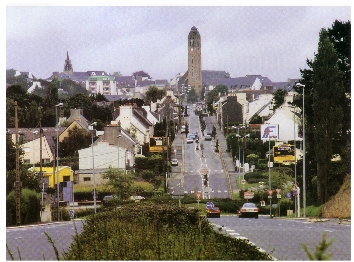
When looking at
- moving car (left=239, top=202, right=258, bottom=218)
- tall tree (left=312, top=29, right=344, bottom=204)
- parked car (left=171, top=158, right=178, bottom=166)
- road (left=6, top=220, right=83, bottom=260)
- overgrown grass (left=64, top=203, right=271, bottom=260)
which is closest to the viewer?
overgrown grass (left=64, top=203, right=271, bottom=260)

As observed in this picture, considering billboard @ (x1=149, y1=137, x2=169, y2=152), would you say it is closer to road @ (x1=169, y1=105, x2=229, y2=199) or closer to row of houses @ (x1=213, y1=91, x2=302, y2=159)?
road @ (x1=169, y1=105, x2=229, y2=199)

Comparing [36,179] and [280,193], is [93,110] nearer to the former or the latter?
[36,179]

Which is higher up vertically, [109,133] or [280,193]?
[109,133]

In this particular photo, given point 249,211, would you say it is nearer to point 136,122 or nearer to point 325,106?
point 325,106

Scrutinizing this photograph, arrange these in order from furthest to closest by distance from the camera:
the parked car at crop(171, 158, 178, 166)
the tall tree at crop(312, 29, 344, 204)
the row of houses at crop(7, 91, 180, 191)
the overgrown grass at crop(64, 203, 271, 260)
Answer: the parked car at crop(171, 158, 178, 166)
the row of houses at crop(7, 91, 180, 191)
the tall tree at crop(312, 29, 344, 204)
the overgrown grass at crop(64, 203, 271, 260)

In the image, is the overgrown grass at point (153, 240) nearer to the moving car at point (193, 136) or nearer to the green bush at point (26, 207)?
the green bush at point (26, 207)

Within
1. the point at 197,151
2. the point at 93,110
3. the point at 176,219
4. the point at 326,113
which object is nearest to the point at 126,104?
the point at 93,110

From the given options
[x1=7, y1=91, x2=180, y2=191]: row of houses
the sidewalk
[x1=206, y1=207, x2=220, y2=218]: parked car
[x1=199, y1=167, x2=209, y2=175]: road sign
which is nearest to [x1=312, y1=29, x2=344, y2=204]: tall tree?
the sidewalk
